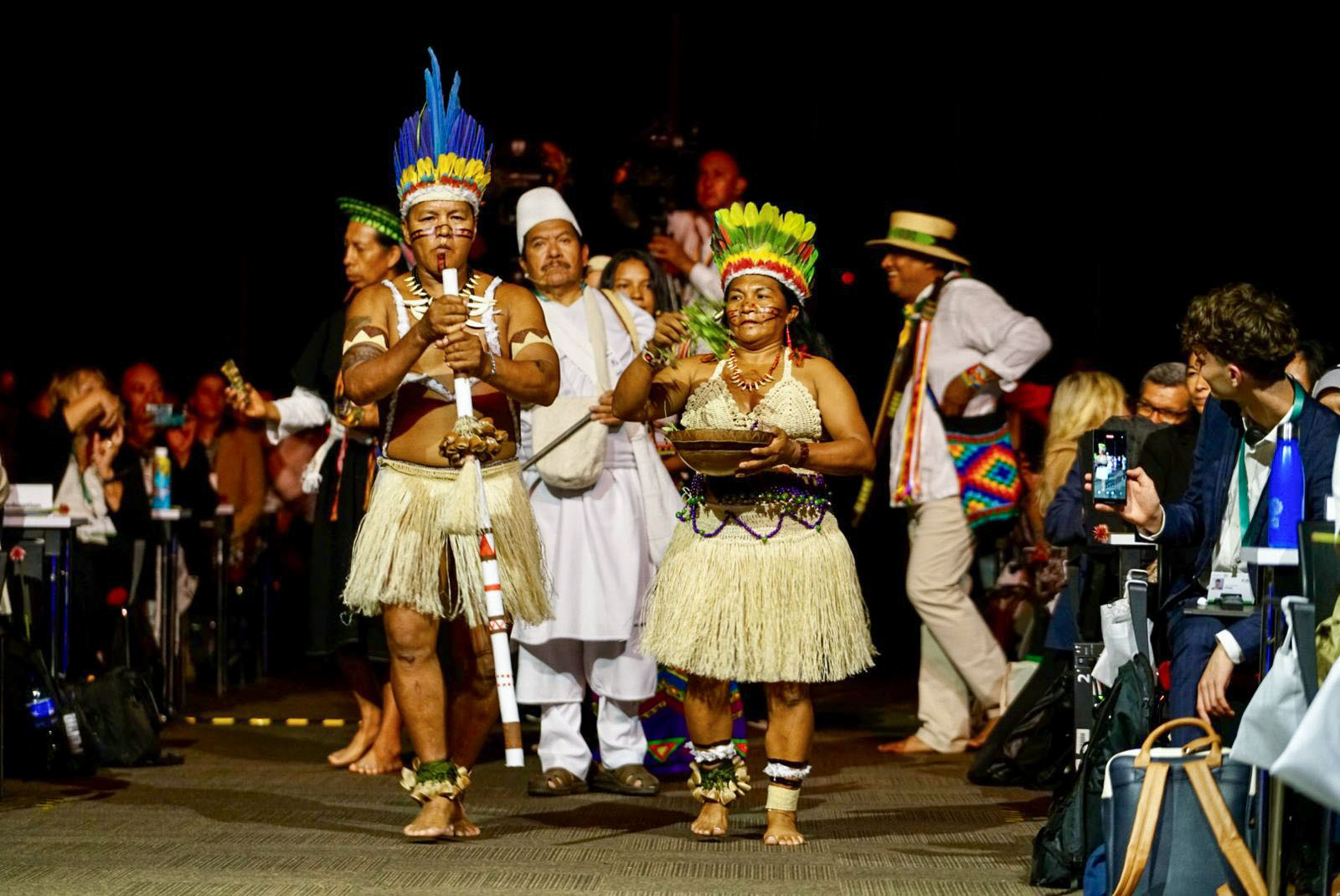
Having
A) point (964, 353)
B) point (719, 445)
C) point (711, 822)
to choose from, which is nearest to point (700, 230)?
point (964, 353)

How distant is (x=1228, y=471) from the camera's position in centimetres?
411

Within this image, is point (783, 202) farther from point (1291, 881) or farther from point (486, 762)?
point (1291, 881)

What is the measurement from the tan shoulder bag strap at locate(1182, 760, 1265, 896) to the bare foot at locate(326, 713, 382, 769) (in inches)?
127

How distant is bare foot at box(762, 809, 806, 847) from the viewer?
452 centimetres

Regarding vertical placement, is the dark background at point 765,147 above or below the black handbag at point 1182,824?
above

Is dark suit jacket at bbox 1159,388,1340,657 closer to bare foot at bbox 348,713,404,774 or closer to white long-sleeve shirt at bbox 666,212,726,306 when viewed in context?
bare foot at bbox 348,713,404,774

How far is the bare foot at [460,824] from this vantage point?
452 centimetres

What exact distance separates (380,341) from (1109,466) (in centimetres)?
178

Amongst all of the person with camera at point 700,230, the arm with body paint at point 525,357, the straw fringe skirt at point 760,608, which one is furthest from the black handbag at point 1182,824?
the person with camera at point 700,230

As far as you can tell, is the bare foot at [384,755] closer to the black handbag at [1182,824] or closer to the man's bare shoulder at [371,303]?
the man's bare shoulder at [371,303]

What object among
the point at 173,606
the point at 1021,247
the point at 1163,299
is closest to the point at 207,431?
the point at 173,606

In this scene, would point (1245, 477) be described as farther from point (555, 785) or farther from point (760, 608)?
point (555, 785)

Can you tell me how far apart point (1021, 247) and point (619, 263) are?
256cm

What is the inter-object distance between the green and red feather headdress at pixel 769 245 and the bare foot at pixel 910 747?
7.74 ft
